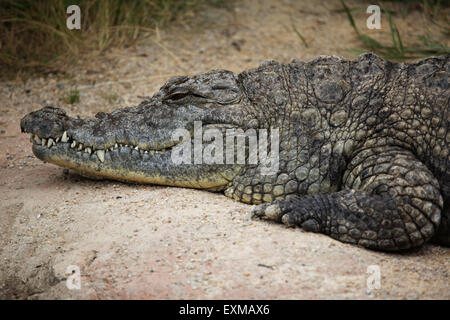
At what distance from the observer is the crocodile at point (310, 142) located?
380 cm

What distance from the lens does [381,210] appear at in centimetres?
375

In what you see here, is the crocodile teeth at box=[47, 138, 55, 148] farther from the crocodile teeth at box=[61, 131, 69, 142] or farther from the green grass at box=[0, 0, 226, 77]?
the green grass at box=[0, 0, 226, 77]

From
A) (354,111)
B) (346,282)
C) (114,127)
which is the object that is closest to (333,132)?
(354,111)

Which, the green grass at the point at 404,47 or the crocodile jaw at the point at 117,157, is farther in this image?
the green grass at the point at 404,47

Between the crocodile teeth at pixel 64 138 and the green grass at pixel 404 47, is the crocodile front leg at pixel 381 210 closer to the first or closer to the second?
the crocodile teeth at pixel 64 138

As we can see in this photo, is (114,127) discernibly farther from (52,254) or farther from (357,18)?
(357,18)

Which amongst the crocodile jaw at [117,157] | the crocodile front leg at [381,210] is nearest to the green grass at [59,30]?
the crocodile jaw at [117,157]

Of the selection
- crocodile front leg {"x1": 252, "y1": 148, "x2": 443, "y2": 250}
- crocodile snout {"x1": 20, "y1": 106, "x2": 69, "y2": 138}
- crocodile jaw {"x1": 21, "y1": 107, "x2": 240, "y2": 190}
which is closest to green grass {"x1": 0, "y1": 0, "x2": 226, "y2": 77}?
crocodile snout {"x1": 20, "y1": 106, "x2": 69, "y2": 138}

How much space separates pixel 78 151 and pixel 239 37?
190 inches

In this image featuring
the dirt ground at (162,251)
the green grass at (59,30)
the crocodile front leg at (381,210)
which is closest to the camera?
the dirt ground at (162,251)

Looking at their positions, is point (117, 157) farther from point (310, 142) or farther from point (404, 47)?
point (404, 47)

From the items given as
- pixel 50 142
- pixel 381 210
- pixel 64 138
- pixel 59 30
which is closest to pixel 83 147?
pixel 64 138
